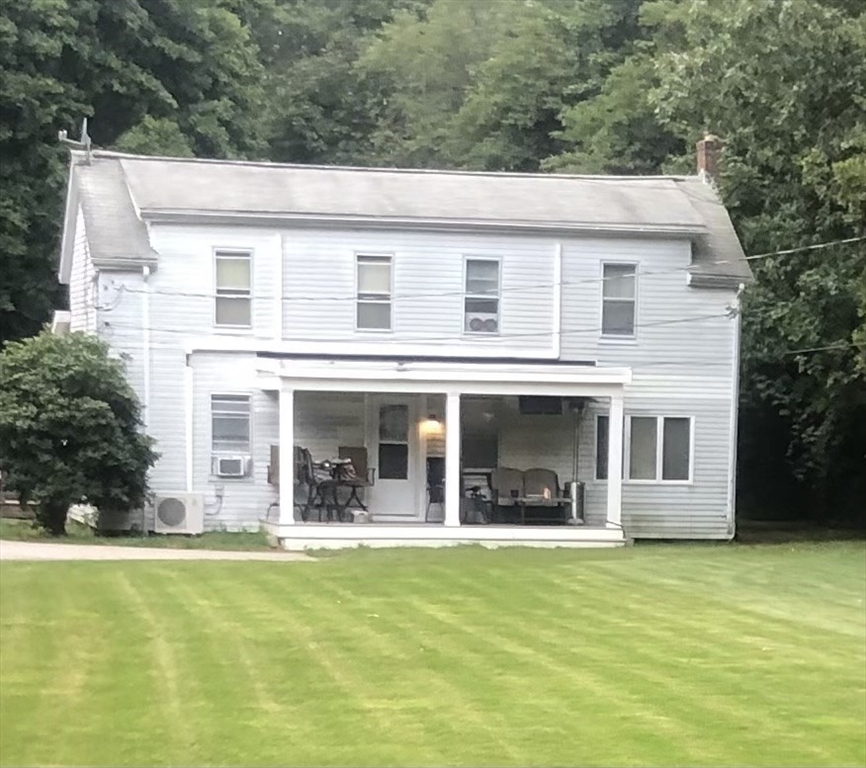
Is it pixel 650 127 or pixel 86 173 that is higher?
pixel 650 127

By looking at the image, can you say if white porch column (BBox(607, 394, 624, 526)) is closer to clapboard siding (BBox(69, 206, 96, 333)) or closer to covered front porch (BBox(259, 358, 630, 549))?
covered front porch (BBox(259, 358, 630, 549))

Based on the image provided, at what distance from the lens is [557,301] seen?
2556 cm

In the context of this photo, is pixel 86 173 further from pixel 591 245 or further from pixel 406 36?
pixel 406 36

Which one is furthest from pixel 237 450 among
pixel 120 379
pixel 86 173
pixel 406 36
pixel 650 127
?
pixel 406 36

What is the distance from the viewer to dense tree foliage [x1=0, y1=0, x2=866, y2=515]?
24875 millimetres

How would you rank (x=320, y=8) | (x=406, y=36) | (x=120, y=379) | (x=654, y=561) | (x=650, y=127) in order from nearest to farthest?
(x=654, y=561) < (x=120, y=379) < (x=650, y=127) < (x=406, y=36) < (x=320, y=8)

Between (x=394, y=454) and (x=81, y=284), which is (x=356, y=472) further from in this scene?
(x=81, y=284)

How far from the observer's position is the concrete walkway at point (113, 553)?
1947cm

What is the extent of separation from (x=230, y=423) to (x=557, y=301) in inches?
241

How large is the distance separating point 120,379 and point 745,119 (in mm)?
12021

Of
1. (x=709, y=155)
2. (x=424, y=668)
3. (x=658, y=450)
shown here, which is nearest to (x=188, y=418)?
(x=658, y=450)

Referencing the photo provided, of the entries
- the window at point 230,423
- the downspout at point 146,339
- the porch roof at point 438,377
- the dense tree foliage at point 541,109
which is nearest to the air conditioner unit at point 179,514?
the window at point 230,423

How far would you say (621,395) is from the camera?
24.3m

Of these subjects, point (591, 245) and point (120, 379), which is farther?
point (591, 245)
